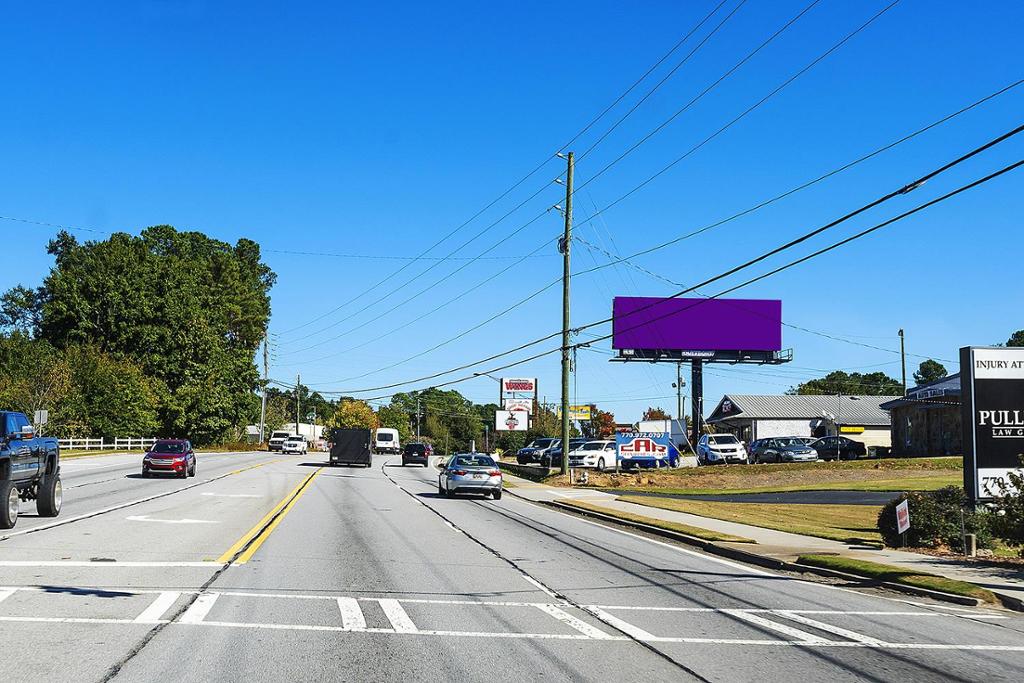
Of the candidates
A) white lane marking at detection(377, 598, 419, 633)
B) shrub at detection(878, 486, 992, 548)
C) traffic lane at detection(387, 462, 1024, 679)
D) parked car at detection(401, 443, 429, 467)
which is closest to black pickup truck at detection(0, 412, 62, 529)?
traffic lane at detection(387, 462, 1024, 679)

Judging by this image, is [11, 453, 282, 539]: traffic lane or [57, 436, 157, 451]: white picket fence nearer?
[11, 453, 282, 539]: traffic lane

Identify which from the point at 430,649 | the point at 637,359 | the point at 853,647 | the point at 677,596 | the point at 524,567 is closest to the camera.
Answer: the point at 430,649

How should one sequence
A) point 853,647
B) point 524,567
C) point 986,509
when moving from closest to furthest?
point 853,647, point 524,567, point 986,509

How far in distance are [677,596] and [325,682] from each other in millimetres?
6486

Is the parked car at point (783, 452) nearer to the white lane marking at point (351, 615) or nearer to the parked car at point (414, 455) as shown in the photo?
Result: the parked car at point (414, 455)

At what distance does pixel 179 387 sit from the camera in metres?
87.1

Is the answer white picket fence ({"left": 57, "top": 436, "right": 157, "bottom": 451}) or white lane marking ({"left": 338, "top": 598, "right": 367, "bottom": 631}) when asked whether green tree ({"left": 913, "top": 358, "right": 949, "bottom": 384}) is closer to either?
white picket fence ({"left": 57, "top": 436, "right": 157, "bottom": 451})

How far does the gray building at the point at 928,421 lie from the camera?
48938 millimetres

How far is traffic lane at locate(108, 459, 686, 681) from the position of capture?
26.6 ft

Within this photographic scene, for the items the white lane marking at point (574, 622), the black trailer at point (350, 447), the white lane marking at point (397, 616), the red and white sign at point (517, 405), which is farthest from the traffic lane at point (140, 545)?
the red and white sign at point (517, 405)

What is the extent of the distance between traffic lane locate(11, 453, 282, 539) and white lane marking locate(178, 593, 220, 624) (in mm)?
8077

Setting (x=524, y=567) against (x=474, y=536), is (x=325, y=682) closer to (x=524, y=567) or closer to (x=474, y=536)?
(x=524, y=567)

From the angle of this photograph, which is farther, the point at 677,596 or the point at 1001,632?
the point at 677,596

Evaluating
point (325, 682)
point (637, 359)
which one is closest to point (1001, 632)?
point (325, 682)
